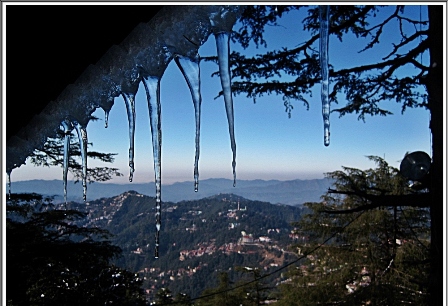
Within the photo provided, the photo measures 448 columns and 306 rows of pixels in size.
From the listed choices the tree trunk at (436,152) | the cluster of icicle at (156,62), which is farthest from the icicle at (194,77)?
the tree trunk at (436,152)

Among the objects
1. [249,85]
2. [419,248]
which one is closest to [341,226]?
[419,248]

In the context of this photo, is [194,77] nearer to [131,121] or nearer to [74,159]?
[131,121]

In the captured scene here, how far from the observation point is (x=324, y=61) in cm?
74

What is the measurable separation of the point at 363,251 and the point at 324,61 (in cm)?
726

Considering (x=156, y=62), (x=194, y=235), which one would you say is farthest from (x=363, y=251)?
(x=194, y=235)

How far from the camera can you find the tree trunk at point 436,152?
1.81 meters

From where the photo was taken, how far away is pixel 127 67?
1.65ft

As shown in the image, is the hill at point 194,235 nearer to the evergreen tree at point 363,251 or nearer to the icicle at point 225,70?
the evergreen tree at point 363,251

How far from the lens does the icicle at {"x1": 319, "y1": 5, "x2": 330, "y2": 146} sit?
2.35ft

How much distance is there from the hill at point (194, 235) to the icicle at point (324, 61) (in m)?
13.4

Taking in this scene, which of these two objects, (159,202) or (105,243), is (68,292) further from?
(159,202)

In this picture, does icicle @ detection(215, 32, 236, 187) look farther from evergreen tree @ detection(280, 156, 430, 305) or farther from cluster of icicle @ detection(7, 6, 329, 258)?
evergreen tree @ detection(280, 156, 430, 305)

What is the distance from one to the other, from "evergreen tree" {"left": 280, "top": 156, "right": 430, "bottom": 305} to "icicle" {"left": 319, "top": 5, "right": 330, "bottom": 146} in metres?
5.51

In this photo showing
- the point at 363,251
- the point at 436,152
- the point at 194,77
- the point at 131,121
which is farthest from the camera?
the point at 363,251
